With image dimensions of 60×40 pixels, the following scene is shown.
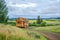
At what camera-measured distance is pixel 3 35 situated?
13.1 meters

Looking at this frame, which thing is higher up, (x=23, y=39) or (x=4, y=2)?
(x=4, y=2)

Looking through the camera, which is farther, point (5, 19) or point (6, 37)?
point (5, 19)

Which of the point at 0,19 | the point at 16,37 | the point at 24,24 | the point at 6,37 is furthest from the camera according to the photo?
the point at 24,24

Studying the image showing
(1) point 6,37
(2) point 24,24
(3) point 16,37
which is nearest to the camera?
(1) point 6,37

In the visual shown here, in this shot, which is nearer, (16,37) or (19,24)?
(16,37)

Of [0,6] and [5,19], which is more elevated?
[0,6]

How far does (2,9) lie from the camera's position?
1900 inches

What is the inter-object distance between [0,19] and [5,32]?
33.3m

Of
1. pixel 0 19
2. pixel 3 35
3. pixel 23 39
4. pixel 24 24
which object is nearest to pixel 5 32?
pixel 3 35

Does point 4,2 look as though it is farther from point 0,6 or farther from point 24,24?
point 24,24

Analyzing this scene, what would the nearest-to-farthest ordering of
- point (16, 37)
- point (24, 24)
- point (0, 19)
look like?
1. point (16, 37)
2. point (0, 19)
3. point (24, 24)

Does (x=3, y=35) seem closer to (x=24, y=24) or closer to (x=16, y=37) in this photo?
(x=16, y=37)

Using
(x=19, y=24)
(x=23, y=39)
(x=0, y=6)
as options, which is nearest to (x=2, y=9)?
(x=0, y=6)

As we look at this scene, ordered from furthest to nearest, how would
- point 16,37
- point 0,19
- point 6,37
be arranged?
point 0,19
point 16,37
point 6,37
